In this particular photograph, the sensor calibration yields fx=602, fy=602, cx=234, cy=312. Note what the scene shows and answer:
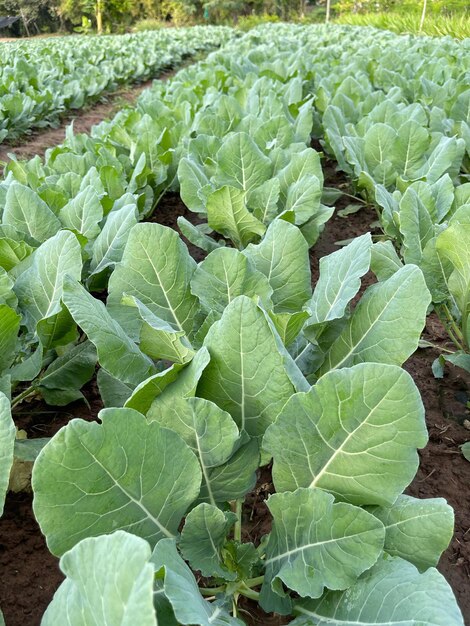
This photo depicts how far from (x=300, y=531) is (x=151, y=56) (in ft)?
52.9

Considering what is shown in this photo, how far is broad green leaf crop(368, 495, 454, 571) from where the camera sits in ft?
3.58

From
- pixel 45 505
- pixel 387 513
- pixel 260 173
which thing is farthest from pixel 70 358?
pixel 260 173

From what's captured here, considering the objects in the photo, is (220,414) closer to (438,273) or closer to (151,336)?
(151,336)

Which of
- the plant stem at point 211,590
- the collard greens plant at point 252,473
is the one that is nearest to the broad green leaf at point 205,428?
the collard greens plant at point 252,473

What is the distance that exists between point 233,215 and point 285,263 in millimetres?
767

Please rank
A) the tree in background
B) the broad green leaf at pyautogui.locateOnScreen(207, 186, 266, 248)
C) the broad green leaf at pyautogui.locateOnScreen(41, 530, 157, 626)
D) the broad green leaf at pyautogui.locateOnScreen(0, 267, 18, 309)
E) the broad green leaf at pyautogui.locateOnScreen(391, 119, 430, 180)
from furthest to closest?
the tree in background
the broad green leaf at pyautogui.locateOnScreen(391, 119, 430, 180)
the broad green leaf at pyautogui.locateOnScreen(207, 186, 266, 248)
the broad green leaf at pyautogui.locateOnScreen(0, 267, 18, 309)
the broad green leaf at pyautogui.locateOnScreen(41, 530, 157, 626)

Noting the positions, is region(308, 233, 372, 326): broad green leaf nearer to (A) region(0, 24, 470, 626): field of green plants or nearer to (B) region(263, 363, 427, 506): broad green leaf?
(A) region(0, 24, 470, 626): field of green plants

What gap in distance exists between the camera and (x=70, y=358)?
6.14 ft

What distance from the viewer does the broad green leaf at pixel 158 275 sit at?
1508mm

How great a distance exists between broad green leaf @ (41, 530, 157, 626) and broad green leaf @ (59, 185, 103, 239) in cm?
148

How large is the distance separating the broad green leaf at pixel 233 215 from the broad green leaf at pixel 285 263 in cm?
62

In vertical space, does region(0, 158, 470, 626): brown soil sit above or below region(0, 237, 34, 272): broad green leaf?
below

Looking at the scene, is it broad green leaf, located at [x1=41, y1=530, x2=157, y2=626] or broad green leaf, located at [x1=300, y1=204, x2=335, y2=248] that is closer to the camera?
broad green leaf, located at [x1=41, y1=530, x2=157, y2=626]

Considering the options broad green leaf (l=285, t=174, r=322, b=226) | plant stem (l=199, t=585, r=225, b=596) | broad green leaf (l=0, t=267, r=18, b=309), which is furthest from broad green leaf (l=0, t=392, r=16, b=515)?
broad green leaf (l=285, t=174, r=322, b=226)
